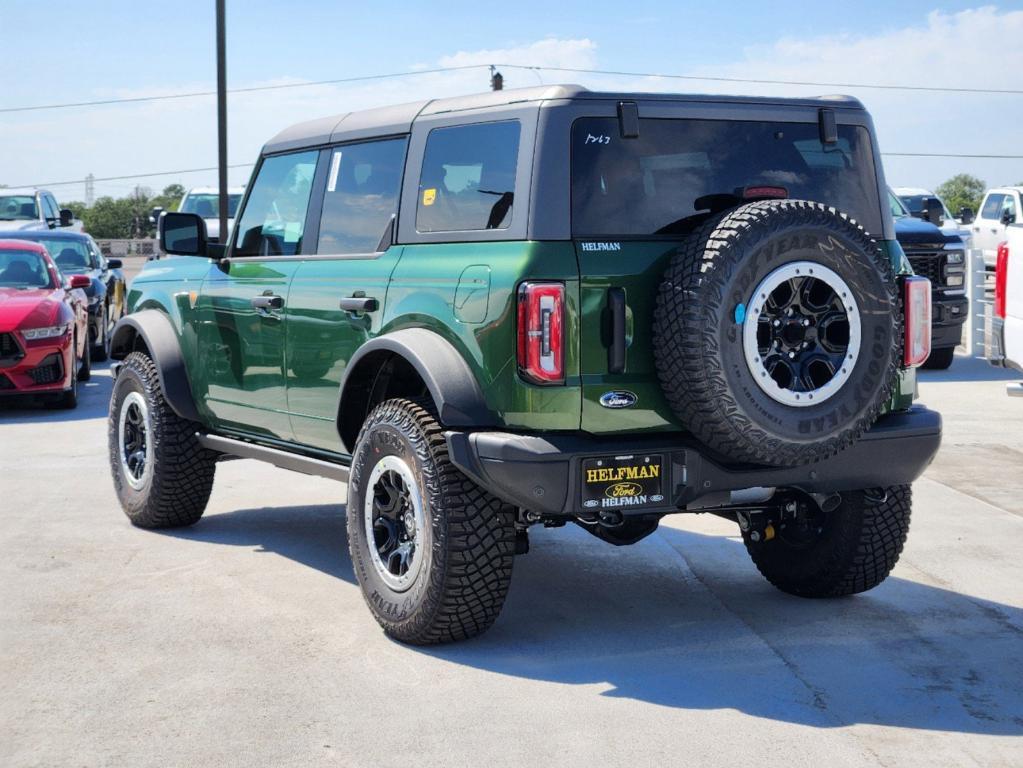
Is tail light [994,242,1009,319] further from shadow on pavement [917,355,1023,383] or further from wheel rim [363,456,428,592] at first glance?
shadow on pavement [917,355,1023,383]

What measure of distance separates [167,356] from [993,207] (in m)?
21.6

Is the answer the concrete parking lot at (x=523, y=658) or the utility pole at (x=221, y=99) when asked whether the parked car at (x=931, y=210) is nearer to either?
the concrete parking lot at (x=523, y=658)

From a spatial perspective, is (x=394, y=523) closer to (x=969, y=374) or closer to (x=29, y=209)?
(x=969, y=374)

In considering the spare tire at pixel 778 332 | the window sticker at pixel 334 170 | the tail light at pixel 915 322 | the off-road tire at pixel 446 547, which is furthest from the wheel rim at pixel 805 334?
the window sticker at pixel 334 170

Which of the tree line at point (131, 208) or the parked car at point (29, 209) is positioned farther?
the tree line at point (131, 208)

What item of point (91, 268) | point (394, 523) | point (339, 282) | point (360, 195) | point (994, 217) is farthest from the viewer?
point (994, 217)

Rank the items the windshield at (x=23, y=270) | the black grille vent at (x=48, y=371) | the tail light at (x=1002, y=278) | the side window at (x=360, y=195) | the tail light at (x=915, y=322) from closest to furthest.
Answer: the tail light at (x=915, y=322), the side window at (x=360, y=195), the tail light at (x=1002, y=278), the black grille vent at (x=48, y=371), the windshield at (x=23, y=270)

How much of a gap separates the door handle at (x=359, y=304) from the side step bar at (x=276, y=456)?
748mm

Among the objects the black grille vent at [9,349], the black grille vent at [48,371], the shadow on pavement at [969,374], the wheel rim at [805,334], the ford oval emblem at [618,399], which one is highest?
the wheel rim at [805,334]

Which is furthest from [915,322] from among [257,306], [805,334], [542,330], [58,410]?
[58,410]

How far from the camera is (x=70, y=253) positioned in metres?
18.9

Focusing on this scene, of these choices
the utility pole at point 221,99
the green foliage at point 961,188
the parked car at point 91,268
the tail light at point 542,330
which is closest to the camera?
the tail light at point 542,330

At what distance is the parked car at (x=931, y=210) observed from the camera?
677 inches

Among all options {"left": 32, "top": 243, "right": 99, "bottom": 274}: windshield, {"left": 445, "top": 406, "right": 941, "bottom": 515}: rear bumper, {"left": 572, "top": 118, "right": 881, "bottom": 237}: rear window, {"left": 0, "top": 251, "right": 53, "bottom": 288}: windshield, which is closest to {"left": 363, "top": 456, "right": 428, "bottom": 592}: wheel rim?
{"left": 445, "top": 406, "right": 941, "bottom": 515}: rear bumper
